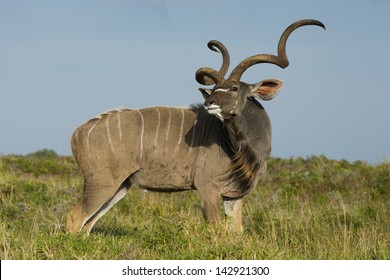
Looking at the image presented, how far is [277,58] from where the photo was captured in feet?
32.6

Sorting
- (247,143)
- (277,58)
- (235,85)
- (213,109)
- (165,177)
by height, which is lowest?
(165,177)

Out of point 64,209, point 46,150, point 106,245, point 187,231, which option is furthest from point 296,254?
point 46,150

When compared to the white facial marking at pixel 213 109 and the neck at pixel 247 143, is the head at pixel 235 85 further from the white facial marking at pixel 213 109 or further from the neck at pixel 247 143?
the neck at pixel 247 143

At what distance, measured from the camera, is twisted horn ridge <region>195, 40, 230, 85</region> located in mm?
9875

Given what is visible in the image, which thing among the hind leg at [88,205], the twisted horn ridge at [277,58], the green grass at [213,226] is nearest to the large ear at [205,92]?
the twisted horn ridge at [277,58]

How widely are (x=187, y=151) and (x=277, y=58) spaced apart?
5.91ft

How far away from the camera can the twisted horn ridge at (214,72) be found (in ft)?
32.4

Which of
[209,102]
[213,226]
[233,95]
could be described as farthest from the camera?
[233,95]

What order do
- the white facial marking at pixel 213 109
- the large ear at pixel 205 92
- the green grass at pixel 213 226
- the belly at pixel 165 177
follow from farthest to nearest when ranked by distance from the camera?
the belly at pixel 165 177 → the large ear at pixel 205 92 → the white facial marking at pixel 213 109 → the green grass at pixel 213 226

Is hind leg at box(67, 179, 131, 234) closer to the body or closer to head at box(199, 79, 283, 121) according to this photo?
the body

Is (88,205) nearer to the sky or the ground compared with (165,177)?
nearer to the ground

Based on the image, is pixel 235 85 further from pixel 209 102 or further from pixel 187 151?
pixel 187 151

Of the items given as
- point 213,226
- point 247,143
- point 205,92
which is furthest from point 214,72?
point 213,226

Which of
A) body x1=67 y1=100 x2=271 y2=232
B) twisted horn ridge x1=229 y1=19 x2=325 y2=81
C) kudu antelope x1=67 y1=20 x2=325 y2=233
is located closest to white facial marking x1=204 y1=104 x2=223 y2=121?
kudu antelope x1=67 y1=20 x2=325 y2=233
